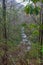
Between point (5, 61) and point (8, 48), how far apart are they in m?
0.25

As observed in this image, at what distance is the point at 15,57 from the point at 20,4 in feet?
4.04

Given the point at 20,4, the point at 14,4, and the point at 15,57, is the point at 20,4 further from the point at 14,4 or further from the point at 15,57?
the point at 15,57

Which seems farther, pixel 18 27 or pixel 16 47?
pixel 18 27

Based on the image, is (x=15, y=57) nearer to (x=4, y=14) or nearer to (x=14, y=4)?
(x=4, y=14)

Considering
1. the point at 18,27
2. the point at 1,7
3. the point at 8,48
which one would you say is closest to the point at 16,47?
the point at 8,48

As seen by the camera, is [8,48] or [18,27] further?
[18,27]

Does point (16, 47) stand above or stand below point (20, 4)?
below

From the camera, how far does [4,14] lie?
334cm

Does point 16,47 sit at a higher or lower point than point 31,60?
higher

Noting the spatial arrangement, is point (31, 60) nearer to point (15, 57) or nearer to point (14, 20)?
point (15, 57)

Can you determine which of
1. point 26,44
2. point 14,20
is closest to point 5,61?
point 26,44

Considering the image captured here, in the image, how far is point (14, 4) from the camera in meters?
3.80

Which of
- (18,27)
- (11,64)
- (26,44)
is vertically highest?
(18,27)

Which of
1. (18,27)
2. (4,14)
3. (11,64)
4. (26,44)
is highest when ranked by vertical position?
→ (4,14)
